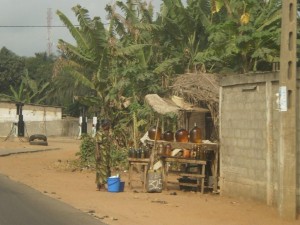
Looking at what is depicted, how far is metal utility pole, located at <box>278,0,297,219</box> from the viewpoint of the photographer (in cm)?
948

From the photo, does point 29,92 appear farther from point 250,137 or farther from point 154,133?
point 250,137

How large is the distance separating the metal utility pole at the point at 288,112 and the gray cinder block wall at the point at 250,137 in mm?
663

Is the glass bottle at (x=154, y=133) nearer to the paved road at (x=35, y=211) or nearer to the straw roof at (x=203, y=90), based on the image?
the straw roof at (x=203, y=90)

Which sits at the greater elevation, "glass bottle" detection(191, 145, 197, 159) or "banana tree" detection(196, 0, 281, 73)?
"banana tree" detection(196, 0, 281, 73)

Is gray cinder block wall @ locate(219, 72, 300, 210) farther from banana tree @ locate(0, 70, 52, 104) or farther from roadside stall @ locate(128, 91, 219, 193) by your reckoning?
banana tree @ locate(0, 70, 52, 104)

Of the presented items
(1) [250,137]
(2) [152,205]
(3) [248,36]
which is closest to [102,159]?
Answer: (2) [152,205]

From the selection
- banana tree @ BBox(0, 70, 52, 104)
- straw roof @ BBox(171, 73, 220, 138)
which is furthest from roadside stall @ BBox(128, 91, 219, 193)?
banana tree @ BBox(0, 70, 52, 104)

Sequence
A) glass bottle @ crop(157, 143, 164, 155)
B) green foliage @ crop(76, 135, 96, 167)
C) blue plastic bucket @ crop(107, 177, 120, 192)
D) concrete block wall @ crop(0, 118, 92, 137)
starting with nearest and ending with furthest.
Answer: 1. blue plastic bucket @ crop(107, 177, 120, 192)
2. glass bottle @ crop(157, 143, 164, 155)
3. green foliage @ crop(76, 135, 96, 167)
4. concrete block wall @ crop(0, 118, 92, 137)

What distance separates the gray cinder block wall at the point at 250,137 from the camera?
11062 millimetres

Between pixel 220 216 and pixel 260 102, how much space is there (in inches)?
104

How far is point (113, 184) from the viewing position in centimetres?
1404

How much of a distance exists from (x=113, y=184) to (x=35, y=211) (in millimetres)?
3548

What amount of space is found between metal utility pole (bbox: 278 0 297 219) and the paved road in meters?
3.23

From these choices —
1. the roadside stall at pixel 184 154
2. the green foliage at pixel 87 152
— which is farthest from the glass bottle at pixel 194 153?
the green foliage at pixel 87 152
